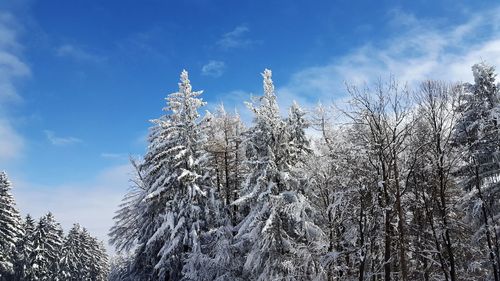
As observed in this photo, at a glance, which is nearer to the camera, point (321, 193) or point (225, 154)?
point (321, 193)

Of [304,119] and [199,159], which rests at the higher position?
[304,119]

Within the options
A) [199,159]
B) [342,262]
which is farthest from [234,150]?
[342,262]

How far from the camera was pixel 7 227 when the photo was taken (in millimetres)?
44469

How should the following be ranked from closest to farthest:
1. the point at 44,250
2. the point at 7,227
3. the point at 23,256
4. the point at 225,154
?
the point at 225,154 < the point at 7,227 < the point at 23,256 < the point at 44,250

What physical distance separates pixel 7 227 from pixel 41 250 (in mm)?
10540

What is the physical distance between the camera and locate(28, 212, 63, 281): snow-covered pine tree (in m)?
53.0

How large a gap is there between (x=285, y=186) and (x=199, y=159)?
5865 mm

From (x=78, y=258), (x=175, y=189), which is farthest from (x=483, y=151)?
(x=78, y=258)

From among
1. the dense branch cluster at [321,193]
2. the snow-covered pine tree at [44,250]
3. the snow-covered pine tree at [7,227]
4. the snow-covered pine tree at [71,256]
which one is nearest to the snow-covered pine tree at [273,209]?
the dense branch cluster at [321,193]

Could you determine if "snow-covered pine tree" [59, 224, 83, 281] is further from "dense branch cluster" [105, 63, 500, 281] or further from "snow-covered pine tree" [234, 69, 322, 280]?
"snow-covered pine tree" [234, 69, 322, 280]

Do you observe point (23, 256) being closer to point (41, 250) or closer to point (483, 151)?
point (41, 250)

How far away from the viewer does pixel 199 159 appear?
24.8 meters

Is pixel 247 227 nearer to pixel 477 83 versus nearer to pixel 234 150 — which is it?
pixel 234 150

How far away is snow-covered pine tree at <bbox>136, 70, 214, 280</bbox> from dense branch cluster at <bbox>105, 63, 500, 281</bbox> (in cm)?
8
